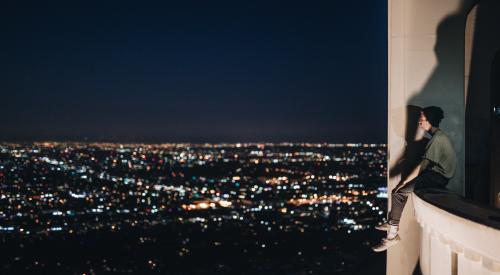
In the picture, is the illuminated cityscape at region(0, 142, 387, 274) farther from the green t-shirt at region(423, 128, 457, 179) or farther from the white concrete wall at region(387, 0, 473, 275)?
the green t-shirt at region(423, 128, 457, 179)

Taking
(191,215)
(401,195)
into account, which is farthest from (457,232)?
(191,215)

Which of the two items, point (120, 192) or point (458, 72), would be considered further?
point (120, 192)

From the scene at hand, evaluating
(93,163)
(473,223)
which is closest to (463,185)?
(473,223)

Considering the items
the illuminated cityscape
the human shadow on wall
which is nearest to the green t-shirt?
the human shadow on wall

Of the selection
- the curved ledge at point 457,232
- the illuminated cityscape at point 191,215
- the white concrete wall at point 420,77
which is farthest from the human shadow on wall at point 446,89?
the illuminated cityscape at point 191,215

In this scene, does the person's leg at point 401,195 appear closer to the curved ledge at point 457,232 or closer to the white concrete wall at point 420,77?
the curved ledge at point 457,232

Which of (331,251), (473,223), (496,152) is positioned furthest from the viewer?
(331,251)

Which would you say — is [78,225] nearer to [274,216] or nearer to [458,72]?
[274,216]
